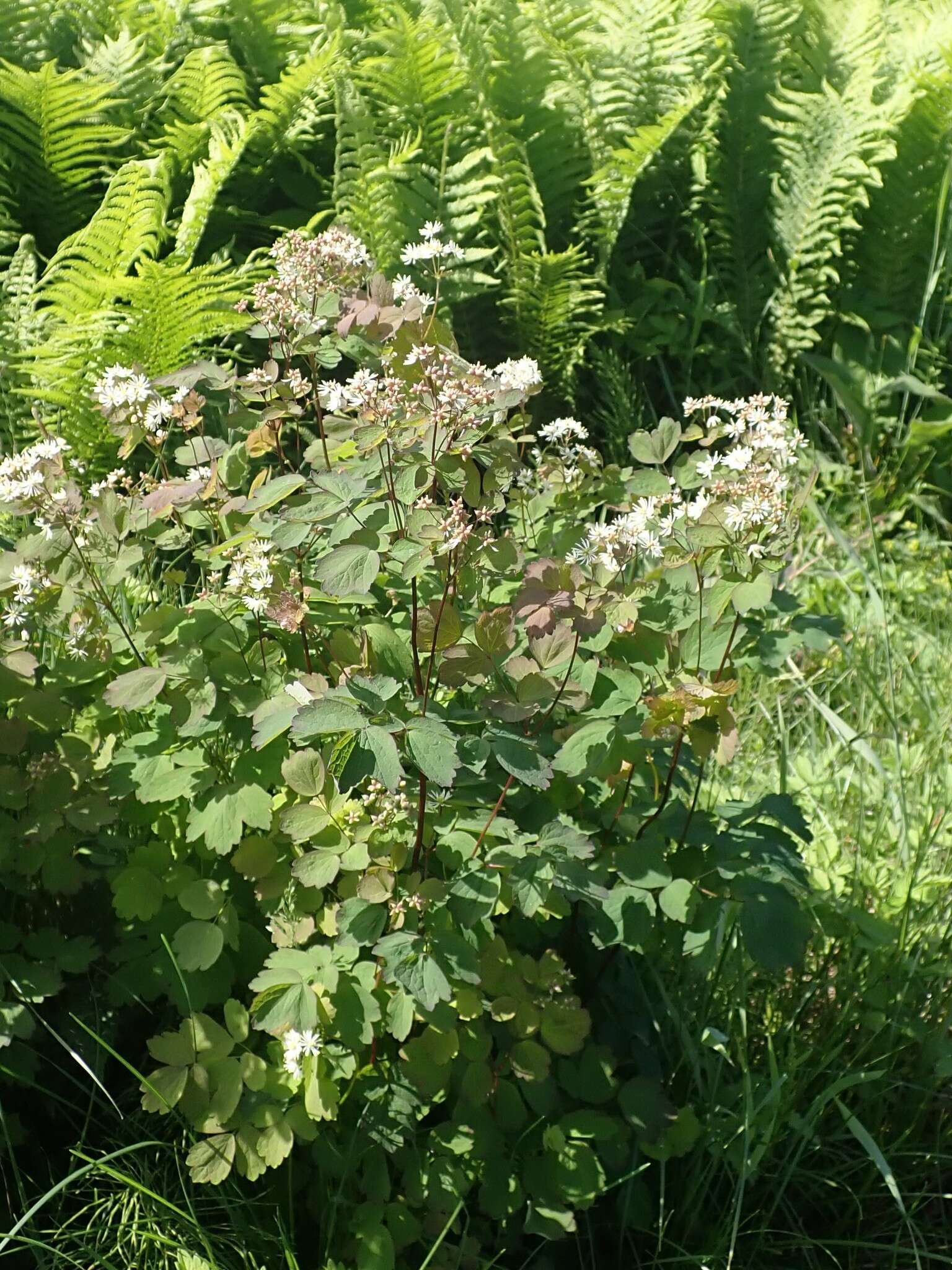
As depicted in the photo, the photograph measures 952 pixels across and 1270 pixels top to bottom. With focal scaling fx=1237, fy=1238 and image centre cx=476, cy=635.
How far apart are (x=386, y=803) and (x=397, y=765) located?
15 centimetres

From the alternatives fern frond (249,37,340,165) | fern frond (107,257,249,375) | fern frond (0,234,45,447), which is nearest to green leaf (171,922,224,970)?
fern frond (107,257,249,375)

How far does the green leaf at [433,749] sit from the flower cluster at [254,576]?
229mm

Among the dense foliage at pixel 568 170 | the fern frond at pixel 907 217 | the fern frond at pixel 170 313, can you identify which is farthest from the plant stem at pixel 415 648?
the fern frond at pixel 907 217

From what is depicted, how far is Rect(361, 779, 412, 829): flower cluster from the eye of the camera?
4.07 feet

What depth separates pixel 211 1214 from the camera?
1.52 meters

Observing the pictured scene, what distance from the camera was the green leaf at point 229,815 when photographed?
130cm

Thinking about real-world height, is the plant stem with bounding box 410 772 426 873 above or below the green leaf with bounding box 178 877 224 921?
above

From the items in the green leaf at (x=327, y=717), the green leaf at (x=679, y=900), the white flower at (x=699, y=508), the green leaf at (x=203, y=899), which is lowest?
the green leaf at (x=679, y=900)

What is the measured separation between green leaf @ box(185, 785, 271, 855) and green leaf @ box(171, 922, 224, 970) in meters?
0.10

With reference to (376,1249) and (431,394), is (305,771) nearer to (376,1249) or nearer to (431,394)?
(431,394)

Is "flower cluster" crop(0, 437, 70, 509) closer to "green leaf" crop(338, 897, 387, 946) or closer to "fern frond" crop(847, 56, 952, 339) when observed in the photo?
"green leaf" crop(338, 897, 387, 946)

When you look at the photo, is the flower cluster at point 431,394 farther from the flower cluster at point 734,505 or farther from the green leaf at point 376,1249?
the green leaf at point 376,1249

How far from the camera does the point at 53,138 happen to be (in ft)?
10.3

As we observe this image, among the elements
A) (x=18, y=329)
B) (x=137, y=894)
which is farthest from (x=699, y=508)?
(x=18, y=329)
